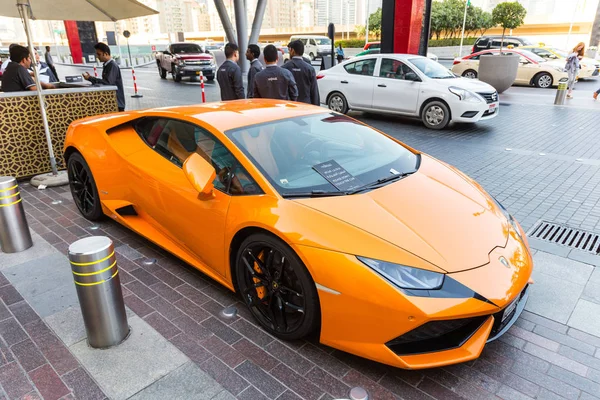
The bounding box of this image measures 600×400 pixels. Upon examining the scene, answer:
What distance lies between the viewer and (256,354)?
2562 mm

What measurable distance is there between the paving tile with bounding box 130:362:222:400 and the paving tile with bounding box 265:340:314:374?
408 millimetres

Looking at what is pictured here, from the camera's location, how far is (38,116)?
5996mm

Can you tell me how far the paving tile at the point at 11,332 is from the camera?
2.71 meters

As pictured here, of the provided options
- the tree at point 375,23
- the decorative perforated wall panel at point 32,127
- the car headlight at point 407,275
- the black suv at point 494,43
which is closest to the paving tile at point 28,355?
the car headlight at point 407,275

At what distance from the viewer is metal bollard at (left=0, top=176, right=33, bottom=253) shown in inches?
148

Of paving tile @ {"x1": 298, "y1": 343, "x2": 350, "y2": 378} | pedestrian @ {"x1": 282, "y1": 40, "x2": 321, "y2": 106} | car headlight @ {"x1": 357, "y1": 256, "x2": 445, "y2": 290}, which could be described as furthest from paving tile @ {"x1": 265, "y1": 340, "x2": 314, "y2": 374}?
pedestrian @ {"x1": 282, "y1": 40, "x2": 321, "y2": 106}

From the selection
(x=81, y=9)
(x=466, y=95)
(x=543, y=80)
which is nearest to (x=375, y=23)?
(x=543, y=80)

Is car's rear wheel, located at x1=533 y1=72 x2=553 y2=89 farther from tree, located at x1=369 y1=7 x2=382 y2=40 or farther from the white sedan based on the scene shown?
tree, located at x1=369 y1=7 x2=382 y2=40

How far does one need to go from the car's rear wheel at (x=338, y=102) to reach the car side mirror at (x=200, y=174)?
800cm

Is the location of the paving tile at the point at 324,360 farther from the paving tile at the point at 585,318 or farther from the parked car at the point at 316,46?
the parked car at the point at 316,46

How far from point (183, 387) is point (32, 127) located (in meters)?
5.28

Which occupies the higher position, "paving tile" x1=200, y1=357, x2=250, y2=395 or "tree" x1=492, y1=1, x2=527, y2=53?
"tree" x1=492, y1=1, x2=527, y2=53

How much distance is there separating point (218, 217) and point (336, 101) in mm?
8435

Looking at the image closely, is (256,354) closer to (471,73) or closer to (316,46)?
(471,73)
